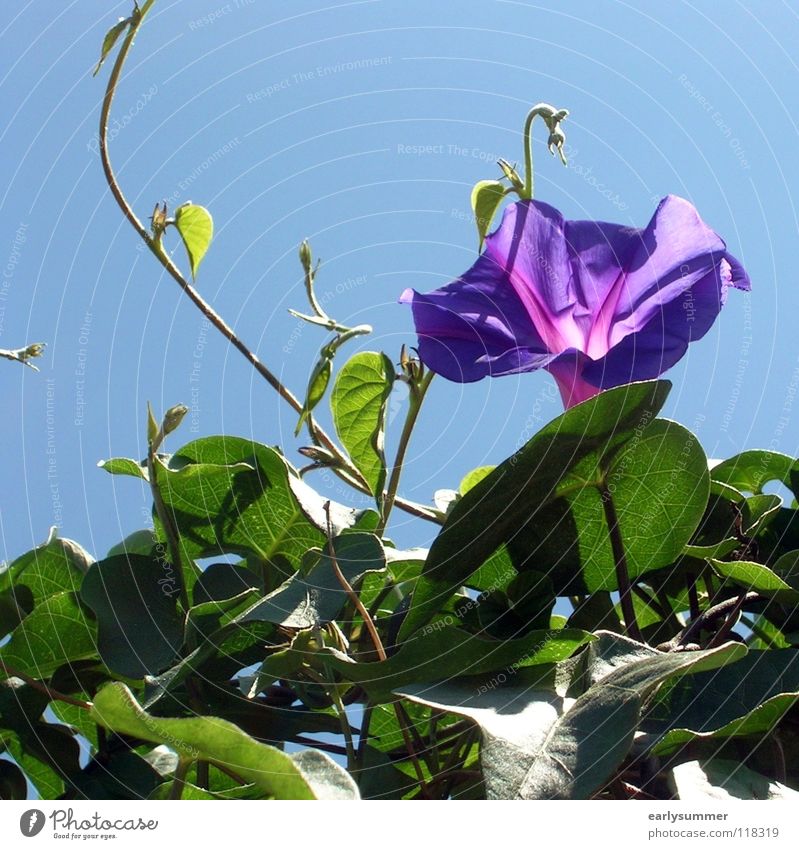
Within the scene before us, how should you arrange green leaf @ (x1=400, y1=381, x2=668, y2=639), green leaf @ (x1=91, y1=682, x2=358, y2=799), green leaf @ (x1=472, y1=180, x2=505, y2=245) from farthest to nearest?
green leaf @ (x1=472, y1=180, x2=505, y2=245) → green leaf @ (x1=400, y1=381, x2=668, y2=639) → green leaf @ (x1=91, y1=682, x2=358, y2=799)

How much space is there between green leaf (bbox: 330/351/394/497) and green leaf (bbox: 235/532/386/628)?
0.06 metres

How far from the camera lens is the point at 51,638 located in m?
0.55

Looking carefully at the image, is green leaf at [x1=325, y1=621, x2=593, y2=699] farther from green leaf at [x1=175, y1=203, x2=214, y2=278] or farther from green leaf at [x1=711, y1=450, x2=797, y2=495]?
green leaf at [x1=175, y1=203, x2=214, y2=278]

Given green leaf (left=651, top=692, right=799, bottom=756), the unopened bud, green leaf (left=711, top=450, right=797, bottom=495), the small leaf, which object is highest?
the unopened bud

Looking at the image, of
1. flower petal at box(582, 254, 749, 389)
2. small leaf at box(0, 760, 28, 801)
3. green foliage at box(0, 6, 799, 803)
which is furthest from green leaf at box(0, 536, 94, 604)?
flower petal at box(582, 254, 749, 389)

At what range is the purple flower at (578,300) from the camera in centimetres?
53

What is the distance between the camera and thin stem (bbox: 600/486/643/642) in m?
0.47

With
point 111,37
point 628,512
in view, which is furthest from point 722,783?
point 111,37

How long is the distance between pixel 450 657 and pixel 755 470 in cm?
27

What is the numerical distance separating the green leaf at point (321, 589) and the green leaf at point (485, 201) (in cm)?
25

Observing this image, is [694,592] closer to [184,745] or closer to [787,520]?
[787,520]

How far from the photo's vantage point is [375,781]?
459mm

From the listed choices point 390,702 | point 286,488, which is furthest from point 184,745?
point 286,488
